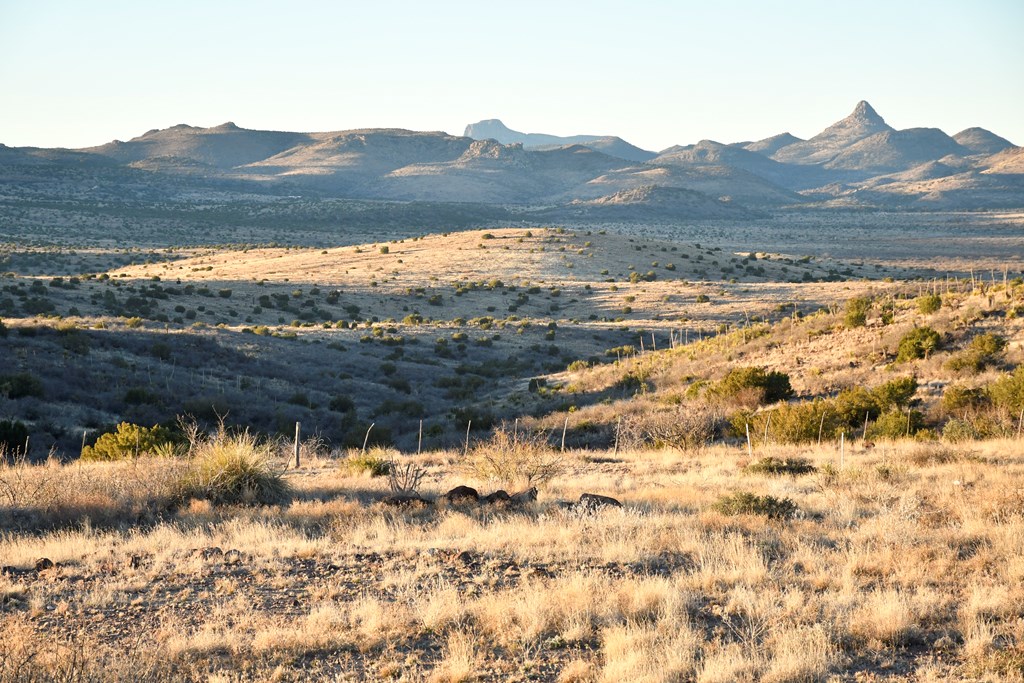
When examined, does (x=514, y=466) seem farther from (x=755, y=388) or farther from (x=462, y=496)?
(x=755, y=388)

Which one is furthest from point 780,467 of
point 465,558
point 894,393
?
point 465,558

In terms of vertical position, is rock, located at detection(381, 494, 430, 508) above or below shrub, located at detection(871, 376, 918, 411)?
above

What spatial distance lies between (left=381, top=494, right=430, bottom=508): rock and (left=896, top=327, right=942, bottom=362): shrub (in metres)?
18.5

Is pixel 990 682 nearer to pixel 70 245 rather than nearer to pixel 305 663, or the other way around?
pixel 305 663

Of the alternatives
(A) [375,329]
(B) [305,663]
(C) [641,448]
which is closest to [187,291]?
(A) [375,329]

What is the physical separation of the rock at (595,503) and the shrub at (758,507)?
1.40 metres

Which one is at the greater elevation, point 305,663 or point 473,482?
point 305,663

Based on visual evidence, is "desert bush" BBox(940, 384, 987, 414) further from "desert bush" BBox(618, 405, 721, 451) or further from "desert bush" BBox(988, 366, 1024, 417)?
"desert bush" BBox(618, 405, 721, 451)

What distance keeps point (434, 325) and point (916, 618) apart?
41043mm

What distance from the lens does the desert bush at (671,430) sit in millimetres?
21141

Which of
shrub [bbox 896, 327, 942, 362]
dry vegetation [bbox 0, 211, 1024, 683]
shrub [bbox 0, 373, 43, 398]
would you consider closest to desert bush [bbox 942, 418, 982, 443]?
dry vegetation [bbox 0, 211, 1024, 683]

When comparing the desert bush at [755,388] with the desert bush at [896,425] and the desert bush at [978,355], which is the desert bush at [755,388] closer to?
the desert bush at [978,355]

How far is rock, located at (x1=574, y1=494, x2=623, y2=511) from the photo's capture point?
11.4 m

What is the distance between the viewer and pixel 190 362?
104ft
